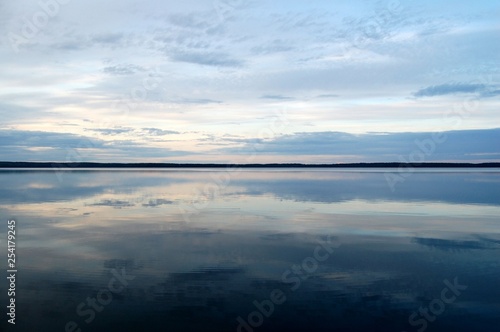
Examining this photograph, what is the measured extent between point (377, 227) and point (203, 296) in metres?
7.54

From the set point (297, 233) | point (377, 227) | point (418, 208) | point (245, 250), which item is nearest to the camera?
point (245, 250)

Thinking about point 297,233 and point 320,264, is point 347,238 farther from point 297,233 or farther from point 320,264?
point 320,264

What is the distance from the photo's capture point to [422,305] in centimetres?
671

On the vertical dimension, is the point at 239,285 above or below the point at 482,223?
below

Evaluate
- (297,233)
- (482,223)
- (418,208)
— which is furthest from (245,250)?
(418,208)

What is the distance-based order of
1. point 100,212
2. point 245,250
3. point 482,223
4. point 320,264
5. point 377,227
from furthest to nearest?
→ point 100,212 < point 482,223 < point 377,227 < point 245,250 < point 320,264

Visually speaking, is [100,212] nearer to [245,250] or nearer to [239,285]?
[245,250]

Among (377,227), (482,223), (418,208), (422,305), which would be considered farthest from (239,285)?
(418,208)

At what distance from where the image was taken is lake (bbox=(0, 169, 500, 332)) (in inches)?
244

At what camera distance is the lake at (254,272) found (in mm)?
6191

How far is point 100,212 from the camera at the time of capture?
54.0 feet

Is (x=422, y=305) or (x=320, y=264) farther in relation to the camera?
(x=320, y=264)

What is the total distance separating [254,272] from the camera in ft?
27.2

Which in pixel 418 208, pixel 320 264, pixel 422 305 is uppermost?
pixel 418 208
